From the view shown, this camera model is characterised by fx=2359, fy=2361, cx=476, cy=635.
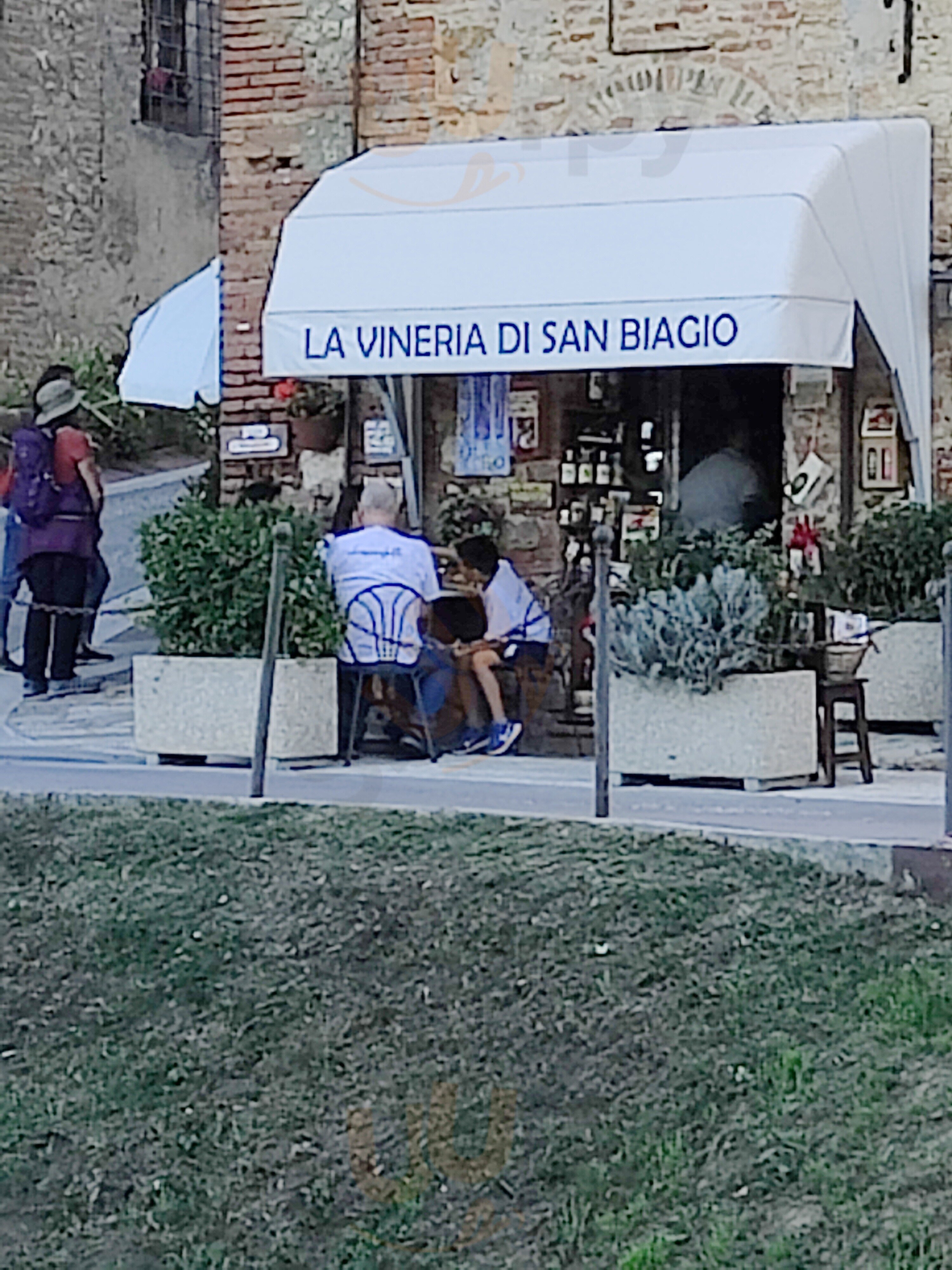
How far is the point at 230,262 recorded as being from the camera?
1199 centimetres

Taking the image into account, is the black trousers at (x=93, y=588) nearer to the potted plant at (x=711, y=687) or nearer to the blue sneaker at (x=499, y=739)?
the blue sneaker at (x=499, y=739)

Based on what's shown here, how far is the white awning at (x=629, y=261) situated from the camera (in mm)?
9758

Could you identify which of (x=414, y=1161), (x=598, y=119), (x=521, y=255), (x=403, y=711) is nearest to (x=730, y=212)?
(x=521, y=255)

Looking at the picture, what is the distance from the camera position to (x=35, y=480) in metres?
12.5

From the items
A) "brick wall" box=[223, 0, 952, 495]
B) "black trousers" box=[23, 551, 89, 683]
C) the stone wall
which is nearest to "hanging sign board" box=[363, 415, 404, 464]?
"brick wall" box=[223, 0, 952, 495]

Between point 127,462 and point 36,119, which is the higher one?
point 36,119

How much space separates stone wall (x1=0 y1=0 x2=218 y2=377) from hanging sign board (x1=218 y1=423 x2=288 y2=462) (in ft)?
33.3

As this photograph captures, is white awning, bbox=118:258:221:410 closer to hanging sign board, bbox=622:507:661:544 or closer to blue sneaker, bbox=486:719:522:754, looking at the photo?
hanging sign board, bbox=622:507:661:544

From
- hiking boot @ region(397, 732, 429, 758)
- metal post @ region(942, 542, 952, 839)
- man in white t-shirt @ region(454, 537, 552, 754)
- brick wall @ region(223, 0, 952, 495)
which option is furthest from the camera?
brick wall @ region(223, 0, 952, 495)

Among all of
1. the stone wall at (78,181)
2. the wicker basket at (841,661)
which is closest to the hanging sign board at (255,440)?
the wicker basket at (841,661)

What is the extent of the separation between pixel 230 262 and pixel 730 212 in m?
3.07

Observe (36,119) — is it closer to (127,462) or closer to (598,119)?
(127,462)

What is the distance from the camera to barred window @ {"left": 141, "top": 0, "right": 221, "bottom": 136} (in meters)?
23.1

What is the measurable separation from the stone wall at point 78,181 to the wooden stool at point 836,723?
13877 millimetres
